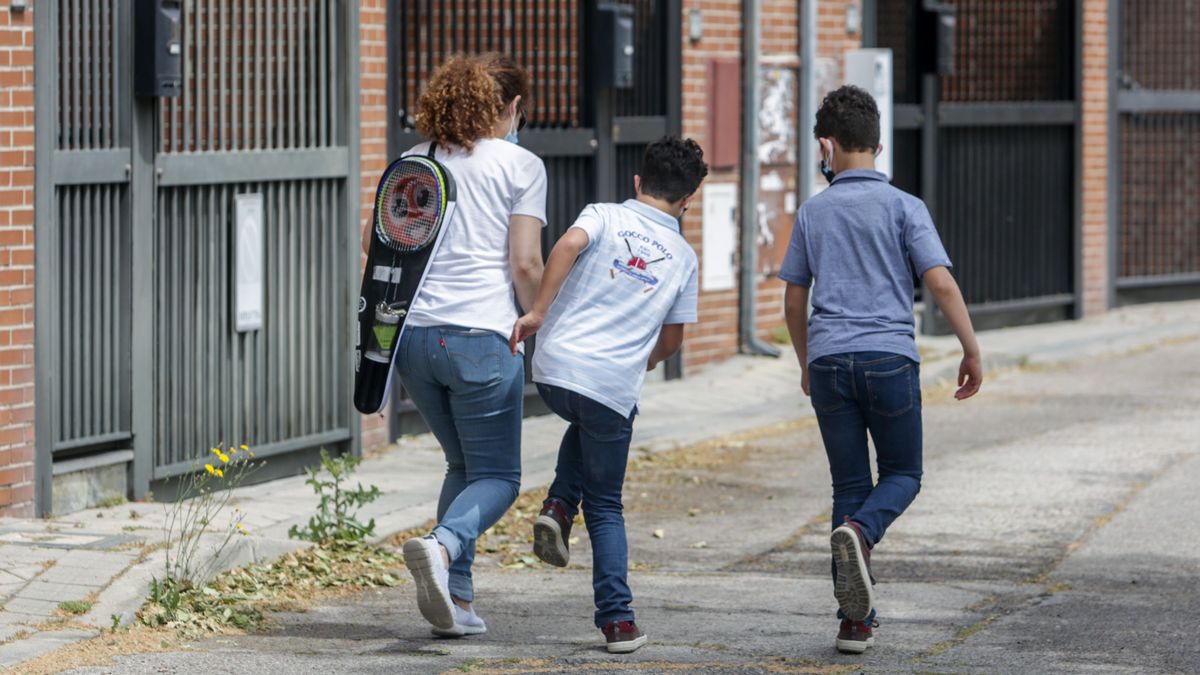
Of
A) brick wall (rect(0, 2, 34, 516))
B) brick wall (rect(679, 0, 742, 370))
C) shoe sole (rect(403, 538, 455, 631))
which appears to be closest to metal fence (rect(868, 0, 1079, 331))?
brick wall (rect(679, 0, 742, 370))

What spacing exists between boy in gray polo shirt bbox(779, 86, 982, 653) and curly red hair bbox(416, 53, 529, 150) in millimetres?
996

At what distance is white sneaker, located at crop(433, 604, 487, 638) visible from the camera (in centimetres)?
630

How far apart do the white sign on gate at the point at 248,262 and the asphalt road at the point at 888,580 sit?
6.23 ft

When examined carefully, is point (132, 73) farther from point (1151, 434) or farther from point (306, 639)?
point (1151, 434)

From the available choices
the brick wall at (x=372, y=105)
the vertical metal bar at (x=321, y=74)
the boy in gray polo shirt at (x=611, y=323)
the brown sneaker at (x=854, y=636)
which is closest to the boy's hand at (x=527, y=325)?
the boy in gray polo shirt at (x=611, y=323)

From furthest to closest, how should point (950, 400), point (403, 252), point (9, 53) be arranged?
point (950, 400)
point (9, 53)
point (403, 252)

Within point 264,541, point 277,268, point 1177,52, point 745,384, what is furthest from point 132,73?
point 1177,52

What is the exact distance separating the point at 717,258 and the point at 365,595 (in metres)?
6.66

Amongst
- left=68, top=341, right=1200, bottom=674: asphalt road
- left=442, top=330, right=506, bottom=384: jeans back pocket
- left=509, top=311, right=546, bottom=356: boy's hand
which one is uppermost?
left=509, top=311, right=546, bottom=356: boy's hand

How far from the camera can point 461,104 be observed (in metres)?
6.11

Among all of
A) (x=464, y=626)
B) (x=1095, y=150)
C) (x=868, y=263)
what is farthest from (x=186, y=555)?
(x=1095, y=150)

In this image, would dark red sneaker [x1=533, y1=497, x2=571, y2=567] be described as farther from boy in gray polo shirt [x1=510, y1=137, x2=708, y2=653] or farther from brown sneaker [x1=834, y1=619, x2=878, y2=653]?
brown sneaker [x1=834, y1=619, x2=878, y2=653]

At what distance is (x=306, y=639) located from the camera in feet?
20.9

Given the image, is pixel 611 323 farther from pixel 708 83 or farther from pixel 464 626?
pixel 708 83
